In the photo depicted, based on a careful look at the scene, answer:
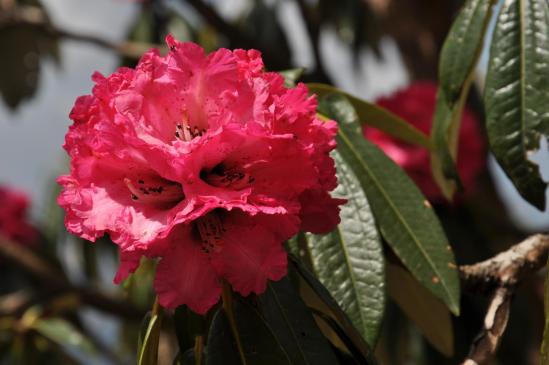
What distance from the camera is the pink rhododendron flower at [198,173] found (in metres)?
0.72

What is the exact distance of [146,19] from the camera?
400 cm

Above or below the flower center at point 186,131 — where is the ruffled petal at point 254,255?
below

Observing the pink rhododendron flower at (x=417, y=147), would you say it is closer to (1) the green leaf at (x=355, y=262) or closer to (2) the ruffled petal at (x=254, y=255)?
(1) the green leaf at (x=355, y=262)

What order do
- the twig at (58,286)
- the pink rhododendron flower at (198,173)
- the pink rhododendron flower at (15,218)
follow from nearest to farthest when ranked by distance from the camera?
1. the pink rhododendron flower at (198,173)
2. the twig at (58,286)
3. the pink rhododendron flower at (15,218)

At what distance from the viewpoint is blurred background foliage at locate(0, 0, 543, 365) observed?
7.88 ft

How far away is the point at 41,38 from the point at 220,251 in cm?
324

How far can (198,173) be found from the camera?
729mm

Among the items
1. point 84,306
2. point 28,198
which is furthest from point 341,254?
point 28,198

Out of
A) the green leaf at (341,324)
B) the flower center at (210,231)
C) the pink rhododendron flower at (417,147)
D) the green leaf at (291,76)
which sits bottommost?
the pink rhododendron flower at (417,147)

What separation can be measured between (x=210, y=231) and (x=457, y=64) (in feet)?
1.45

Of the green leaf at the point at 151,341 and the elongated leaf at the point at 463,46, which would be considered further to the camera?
the elongated leaf at the point at 463,46

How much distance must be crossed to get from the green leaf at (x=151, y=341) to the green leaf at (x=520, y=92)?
37 cm

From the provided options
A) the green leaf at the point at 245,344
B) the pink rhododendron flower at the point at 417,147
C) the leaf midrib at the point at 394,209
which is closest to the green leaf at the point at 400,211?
the leaf midrib at the point at 394,209

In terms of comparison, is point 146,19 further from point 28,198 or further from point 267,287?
point 267,287
